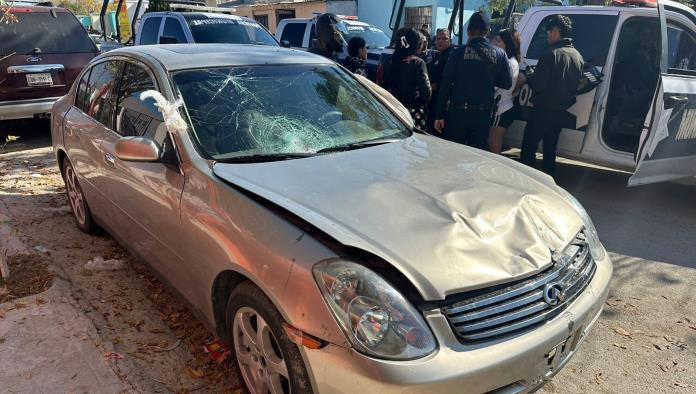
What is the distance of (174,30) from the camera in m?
9.16

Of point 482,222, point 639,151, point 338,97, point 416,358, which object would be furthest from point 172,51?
point 639,151

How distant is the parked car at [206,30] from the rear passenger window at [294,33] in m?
1.99

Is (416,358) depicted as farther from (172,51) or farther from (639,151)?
(639,151)

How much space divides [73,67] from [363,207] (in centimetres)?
730

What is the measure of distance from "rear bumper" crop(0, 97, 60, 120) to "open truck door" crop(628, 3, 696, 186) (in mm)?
7890

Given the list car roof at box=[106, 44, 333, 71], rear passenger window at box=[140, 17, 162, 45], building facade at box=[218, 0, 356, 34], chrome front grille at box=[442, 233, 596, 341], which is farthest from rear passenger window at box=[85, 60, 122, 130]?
building facade at box=[218, 0, 356, 34]

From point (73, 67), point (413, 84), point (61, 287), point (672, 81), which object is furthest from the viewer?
point (73, 67)

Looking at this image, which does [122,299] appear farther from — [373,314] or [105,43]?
[105,43]

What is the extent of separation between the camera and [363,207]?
7.32 ft

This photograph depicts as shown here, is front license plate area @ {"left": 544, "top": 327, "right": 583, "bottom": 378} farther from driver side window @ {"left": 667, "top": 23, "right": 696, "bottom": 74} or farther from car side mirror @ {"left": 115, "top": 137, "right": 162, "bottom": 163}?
driver side window @ {"left": 667, "top": 23, "right": 696, "bottom": 74}

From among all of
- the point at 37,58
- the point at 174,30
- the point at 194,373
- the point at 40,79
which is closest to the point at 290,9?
the point at 174,30

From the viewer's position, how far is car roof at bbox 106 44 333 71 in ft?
10.5

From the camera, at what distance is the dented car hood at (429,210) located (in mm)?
1974

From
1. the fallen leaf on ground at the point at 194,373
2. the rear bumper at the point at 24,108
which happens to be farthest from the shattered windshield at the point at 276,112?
the rear bumper at the point at 24,108
